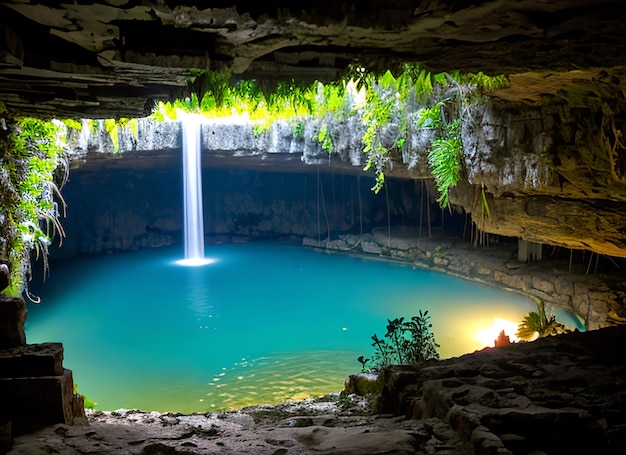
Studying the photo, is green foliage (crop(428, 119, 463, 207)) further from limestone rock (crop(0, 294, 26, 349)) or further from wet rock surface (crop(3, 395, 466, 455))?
limestone rock (crop(0, 294, 26, 349))

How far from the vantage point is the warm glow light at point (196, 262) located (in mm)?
15969

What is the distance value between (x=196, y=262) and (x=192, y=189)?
2735 millimetres

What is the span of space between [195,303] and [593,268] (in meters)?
8.99

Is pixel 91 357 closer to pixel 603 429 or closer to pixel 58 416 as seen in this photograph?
pixel 58 416

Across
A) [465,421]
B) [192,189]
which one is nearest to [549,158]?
[465,421]

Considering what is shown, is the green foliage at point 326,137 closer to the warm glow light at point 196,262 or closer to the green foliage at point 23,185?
the warm glow light at point 196,262

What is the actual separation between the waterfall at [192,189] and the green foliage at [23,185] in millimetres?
9173

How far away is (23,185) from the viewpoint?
5.77 m

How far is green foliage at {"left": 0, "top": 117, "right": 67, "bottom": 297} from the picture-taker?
17.8 feet

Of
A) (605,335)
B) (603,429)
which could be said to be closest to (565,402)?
(603,429)

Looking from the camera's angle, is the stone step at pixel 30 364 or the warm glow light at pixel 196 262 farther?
the warm glow light at pixel 196 262

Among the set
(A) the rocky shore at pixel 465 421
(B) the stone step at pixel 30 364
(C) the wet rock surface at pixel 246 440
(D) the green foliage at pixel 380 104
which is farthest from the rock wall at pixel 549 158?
(B) the stone step at pixel 30 364

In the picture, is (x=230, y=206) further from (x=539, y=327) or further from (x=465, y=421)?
(x=465, y=421)

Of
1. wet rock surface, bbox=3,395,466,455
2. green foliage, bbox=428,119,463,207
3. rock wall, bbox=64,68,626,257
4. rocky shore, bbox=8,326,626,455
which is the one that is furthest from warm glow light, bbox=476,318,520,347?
wet rock surface, bbox=3,395,466,455
